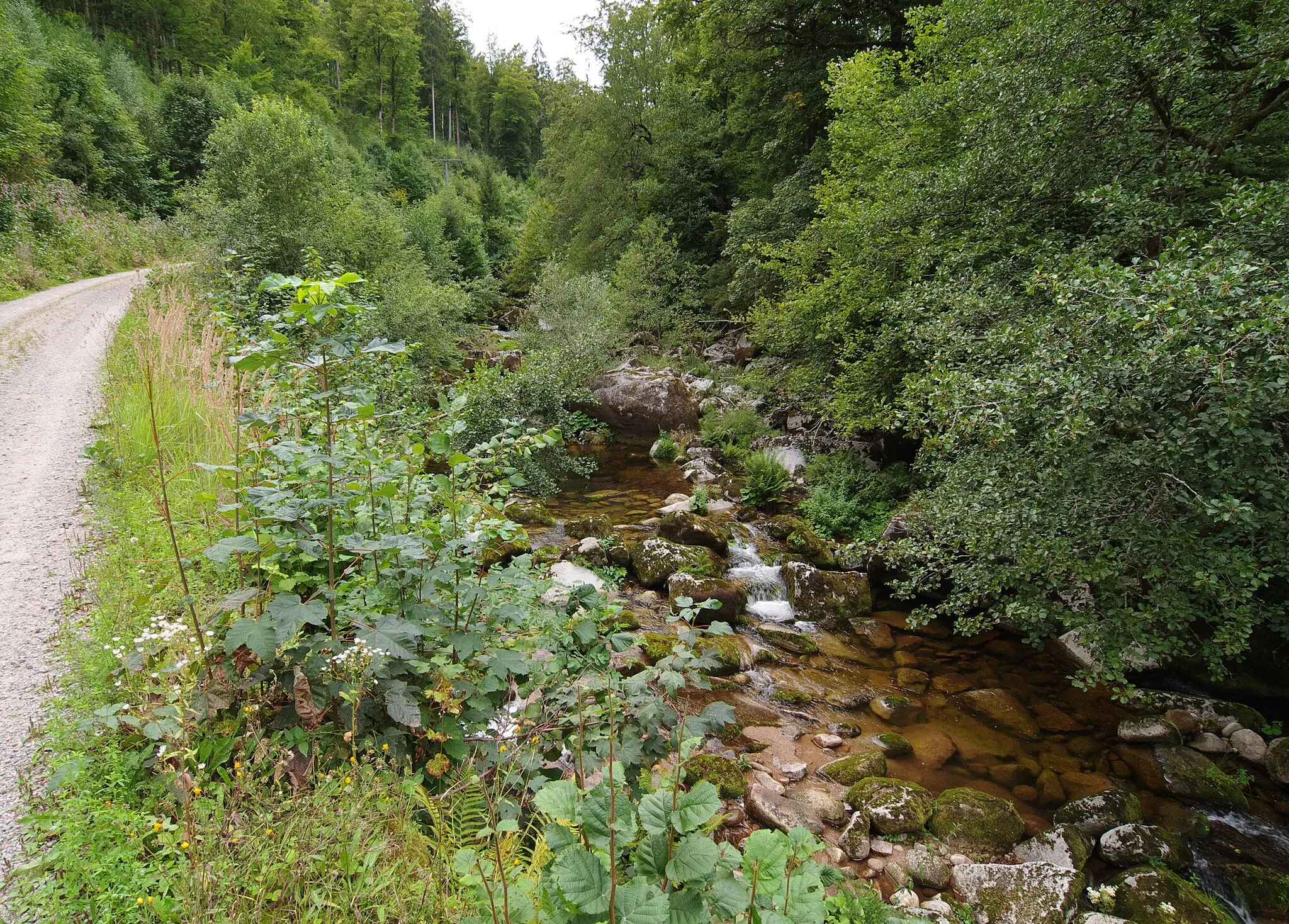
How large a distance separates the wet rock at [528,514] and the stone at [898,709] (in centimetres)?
512

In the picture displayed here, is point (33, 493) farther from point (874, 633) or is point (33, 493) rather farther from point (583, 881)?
point (874, 633)

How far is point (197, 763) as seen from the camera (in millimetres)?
1874

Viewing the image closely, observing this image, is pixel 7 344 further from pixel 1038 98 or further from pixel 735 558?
pixel 1038 98

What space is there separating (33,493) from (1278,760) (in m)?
10.0

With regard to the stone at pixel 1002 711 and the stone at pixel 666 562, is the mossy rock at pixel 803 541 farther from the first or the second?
the stone at pixel 1002 711

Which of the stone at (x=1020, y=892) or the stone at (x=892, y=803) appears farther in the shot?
the stone at (x=892, y=803)

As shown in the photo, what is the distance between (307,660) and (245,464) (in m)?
1.27

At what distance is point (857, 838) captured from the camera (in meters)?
3.89

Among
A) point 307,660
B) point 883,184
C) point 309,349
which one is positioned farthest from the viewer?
point 883,184

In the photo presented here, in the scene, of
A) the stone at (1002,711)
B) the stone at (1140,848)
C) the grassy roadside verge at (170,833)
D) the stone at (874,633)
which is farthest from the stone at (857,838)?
the grassy roadside verge at (170,833)

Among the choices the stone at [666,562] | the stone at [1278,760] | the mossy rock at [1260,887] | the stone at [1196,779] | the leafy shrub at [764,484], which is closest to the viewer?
the mossy rock at [1260,887]

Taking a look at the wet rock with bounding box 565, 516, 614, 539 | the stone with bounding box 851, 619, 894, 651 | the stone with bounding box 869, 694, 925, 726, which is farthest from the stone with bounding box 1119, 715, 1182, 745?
the wet rock with bounding box 565, 516, 614, 539

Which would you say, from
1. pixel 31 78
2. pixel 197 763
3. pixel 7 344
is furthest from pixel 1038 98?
pixel 31 78

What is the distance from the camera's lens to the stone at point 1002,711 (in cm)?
535
